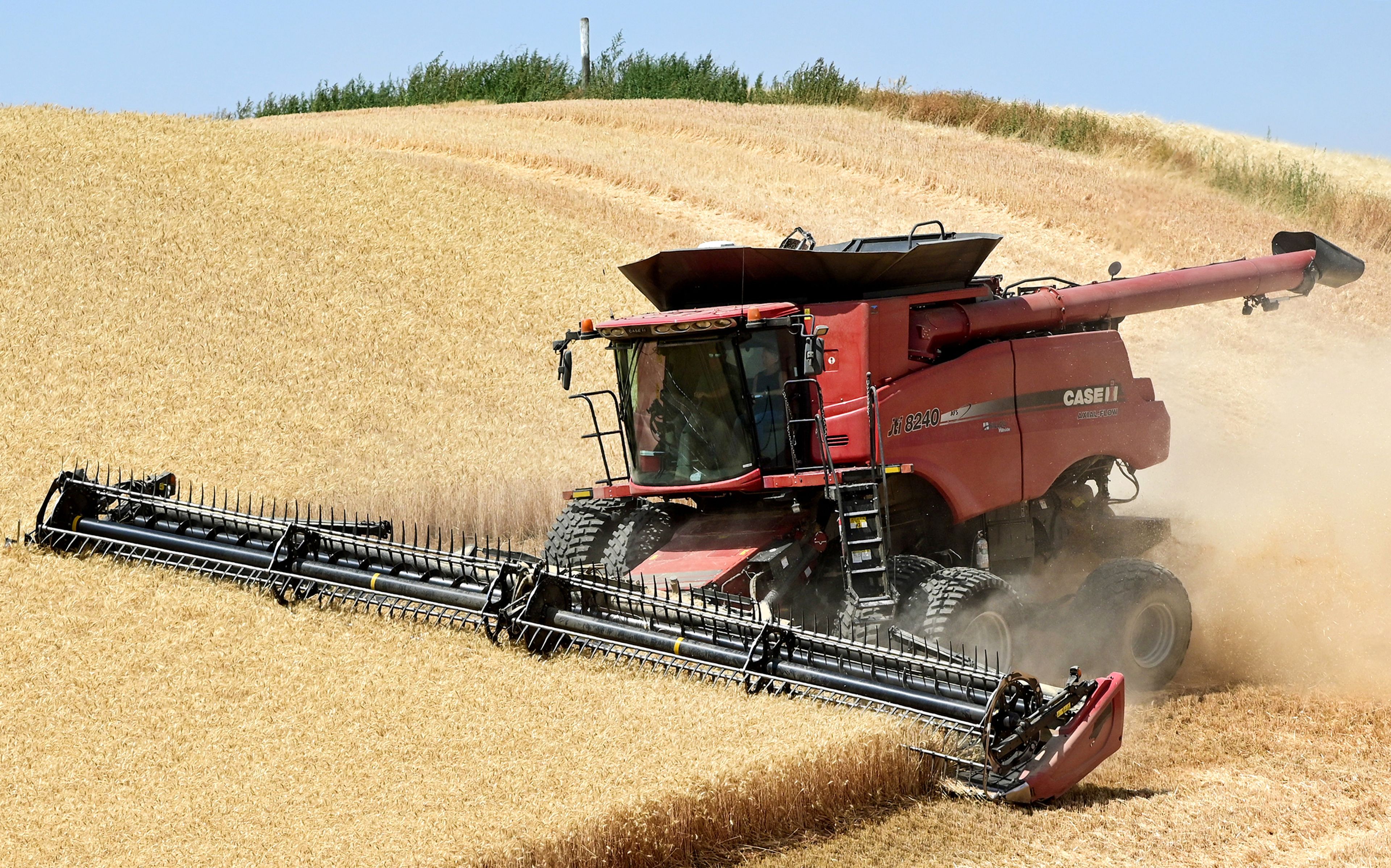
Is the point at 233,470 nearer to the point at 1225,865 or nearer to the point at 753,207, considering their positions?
the point at 1225,865

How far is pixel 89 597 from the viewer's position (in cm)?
703

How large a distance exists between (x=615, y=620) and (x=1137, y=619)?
9.42 ft

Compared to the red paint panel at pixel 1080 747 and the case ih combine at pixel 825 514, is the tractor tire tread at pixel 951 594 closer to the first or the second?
the case ih combine at pixel 825 514

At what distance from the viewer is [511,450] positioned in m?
12.1

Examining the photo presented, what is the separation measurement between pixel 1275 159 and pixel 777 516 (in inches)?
909

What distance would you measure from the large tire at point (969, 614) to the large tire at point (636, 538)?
1.63 meters

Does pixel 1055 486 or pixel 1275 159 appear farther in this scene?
pixel 1275 159

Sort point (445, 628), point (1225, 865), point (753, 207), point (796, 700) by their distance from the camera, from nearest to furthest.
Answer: point (1225, 865)
point (796, 700)
point (445, 628)
point (753, 207)

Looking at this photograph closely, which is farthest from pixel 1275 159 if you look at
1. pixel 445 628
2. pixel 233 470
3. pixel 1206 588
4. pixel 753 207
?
pixel 445 628

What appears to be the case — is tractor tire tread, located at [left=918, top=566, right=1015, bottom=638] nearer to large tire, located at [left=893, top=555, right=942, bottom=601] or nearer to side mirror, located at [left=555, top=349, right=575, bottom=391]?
large tire, located at [left=893, top=555, right=942, bottom=601]

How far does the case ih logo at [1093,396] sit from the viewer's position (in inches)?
322

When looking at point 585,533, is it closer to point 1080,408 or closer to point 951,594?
point 951,594

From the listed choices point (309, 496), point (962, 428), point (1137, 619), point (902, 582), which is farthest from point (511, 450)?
point (1137, 619)

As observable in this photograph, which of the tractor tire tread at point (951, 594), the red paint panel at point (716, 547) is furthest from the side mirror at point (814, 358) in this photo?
the tractor tire tread at point (951, 594)
